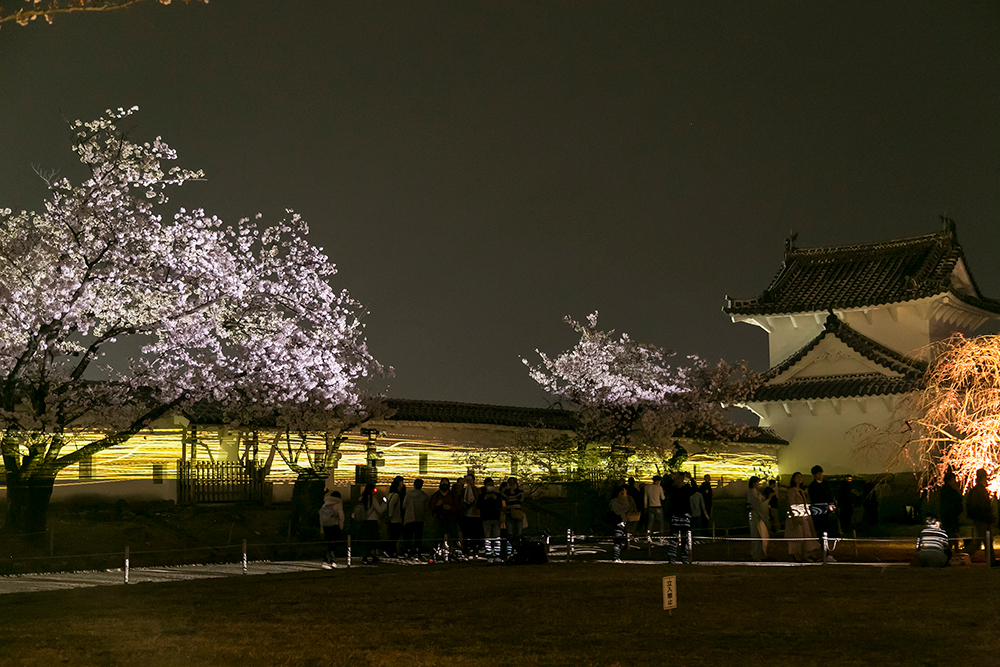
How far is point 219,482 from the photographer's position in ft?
98.0

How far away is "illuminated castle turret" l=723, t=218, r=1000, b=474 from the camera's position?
37.2 metres

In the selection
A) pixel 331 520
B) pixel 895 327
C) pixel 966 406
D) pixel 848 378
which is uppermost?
pixel 895 327

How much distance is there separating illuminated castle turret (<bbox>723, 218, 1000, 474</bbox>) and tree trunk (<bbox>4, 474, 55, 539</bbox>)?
24978 millimetres

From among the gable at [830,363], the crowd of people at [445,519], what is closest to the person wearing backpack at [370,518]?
the crowd of people at [445,519]

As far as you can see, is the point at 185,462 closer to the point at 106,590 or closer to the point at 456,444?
the point at 456,444

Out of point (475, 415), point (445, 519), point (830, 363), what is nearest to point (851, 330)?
point (830, 363)

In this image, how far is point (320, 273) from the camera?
30.3m

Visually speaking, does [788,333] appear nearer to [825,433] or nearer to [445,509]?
[825,433]

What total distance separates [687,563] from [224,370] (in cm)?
1219

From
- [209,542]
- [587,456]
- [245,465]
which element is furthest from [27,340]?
[587,456]

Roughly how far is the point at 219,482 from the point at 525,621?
1970 cm

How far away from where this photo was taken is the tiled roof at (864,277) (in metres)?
38.2

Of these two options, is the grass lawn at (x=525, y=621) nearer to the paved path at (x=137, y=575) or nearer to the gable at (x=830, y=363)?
the paved path at (x=137, y=575)

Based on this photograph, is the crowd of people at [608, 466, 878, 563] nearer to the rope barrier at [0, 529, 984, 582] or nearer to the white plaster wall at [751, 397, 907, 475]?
the rope barrier at [0, 529, 984, 582]
